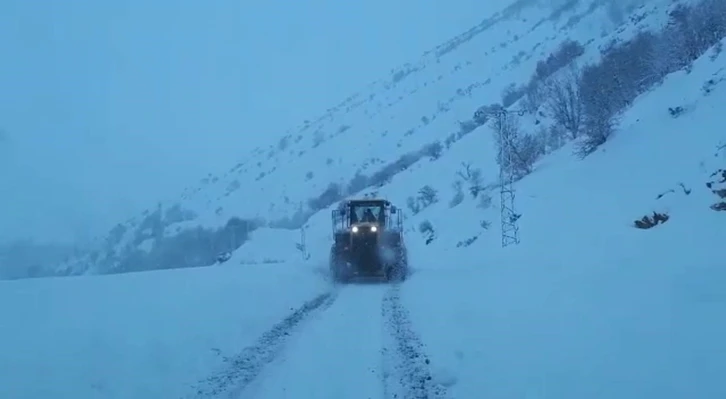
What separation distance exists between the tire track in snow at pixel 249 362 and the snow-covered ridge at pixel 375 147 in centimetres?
2271

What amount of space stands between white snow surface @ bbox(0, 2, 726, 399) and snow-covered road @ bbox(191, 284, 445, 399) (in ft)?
0.15

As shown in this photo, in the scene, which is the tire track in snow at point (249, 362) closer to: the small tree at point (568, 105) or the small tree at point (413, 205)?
the small tree at point (568, 105)

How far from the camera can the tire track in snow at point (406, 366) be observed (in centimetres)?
754

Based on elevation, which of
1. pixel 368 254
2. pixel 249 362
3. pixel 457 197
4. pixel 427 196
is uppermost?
pixel 427 196

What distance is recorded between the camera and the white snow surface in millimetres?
7488

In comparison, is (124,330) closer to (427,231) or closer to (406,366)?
(406,366)

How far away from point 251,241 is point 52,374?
41691mm

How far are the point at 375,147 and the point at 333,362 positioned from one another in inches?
2613

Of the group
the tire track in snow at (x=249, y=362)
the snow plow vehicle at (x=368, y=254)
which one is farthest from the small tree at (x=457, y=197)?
the tire track in snow at (x=249, y=362)

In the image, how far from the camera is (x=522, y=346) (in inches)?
355

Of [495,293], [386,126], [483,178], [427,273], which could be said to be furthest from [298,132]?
[495,293]

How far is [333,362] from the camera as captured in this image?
9.21 meters

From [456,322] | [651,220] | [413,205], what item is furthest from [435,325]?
[413,205]

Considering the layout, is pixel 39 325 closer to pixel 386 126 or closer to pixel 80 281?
pixel 80 281
